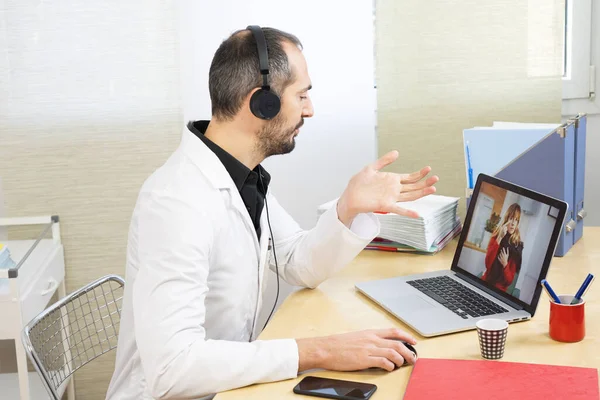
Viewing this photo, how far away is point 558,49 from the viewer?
2498mm

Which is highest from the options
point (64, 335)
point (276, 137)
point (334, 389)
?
point (276, 137)

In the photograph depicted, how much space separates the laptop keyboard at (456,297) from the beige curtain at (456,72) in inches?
39.6

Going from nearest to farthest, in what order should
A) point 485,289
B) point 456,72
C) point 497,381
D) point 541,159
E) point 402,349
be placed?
point 497,381
point 402,349
point 485,289
point 541,159
point 456,72

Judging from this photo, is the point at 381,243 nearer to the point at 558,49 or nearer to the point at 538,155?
the point at 538,155

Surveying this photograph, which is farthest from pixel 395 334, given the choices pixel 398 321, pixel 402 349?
pixel 398 321

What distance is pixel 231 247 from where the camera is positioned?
1522 mm

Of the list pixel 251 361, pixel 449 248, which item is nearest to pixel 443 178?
pixel 449 248

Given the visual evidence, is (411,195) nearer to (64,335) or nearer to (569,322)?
(569,322)

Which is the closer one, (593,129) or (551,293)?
(551,293)

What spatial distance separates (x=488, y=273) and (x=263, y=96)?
0.62 m

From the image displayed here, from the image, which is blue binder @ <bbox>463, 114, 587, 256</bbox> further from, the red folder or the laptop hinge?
the red folder

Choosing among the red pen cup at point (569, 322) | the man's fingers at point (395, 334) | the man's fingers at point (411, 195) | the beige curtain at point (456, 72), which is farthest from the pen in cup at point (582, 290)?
the beige curtain at point (456, 72)

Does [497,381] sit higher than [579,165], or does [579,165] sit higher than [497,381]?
[579,165]

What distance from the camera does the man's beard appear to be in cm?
161
